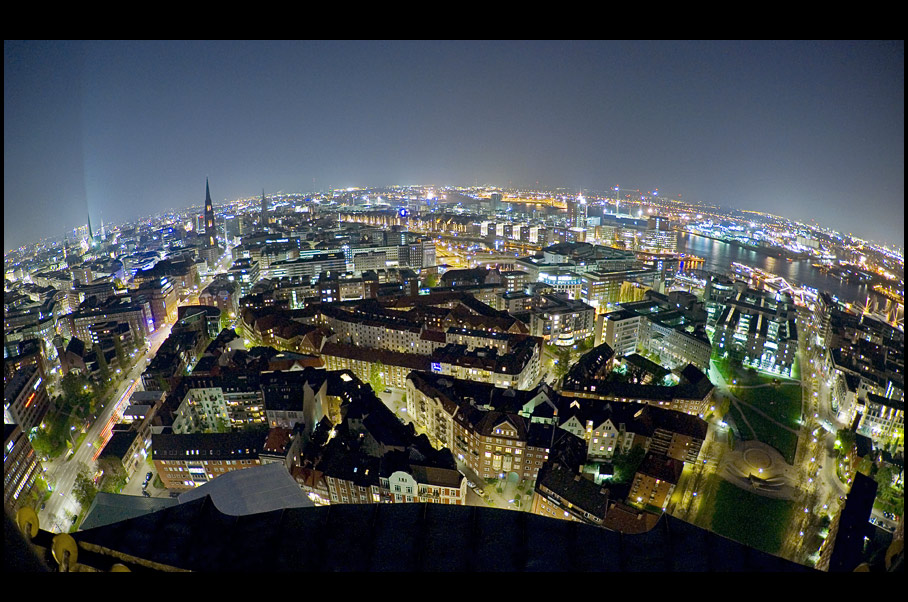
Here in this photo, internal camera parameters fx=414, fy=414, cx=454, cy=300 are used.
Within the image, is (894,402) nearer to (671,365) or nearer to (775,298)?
(671,365)

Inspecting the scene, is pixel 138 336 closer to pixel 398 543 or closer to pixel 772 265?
pixel 398 543

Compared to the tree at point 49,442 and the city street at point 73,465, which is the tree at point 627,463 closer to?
the city street at point 73,465

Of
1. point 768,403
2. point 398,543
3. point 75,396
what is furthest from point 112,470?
point 768,403

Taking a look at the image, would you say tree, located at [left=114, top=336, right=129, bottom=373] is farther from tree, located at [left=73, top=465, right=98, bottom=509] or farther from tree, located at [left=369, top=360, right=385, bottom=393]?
tree, located at [left=369, top=360, right=385, bottom=393]

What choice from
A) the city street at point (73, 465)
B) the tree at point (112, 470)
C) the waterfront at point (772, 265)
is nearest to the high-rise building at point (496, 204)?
the waterfront at point (772, 265)

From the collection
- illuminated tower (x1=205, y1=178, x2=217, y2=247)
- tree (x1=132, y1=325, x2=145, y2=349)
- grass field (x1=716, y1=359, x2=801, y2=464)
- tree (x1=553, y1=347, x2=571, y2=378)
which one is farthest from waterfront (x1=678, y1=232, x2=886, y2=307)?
illuminated tower (x1=205, y1=178, x2=217, y2=247)

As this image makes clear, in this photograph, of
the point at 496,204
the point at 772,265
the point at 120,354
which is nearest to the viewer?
the point at 120,354

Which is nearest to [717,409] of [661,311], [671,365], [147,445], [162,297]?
[671,365]
